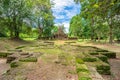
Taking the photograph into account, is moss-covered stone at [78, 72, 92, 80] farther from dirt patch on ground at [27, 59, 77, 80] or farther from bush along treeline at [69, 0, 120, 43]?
bush along treeline at [69, 0, 120, 43]

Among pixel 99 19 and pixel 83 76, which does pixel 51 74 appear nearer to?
pixel 83 76

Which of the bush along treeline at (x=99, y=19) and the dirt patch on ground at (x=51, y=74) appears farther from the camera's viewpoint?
the bush along treeline at (x=99, y=19)

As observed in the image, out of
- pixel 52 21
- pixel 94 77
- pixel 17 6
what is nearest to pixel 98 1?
pixel 94 77

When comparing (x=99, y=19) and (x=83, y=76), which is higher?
(x=99, y=19)

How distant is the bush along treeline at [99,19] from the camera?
8120 mm

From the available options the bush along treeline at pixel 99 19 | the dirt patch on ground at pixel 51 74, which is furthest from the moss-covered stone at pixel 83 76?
the bush along treeline at pixel 99 19

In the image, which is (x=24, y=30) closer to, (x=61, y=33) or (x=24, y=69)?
(x=61, y=33)

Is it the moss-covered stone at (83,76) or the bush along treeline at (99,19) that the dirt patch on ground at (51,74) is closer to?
the moss-covered stone at (83,76)

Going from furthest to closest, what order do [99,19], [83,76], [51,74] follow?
1. [99,19]
2. [51,74]
3. [83,76]

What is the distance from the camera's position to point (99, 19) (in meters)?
16.7

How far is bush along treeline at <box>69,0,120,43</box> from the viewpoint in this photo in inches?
320

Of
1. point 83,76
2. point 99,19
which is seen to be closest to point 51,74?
point 83,76

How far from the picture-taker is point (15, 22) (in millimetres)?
23641

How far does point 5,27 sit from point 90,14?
59.0ft
